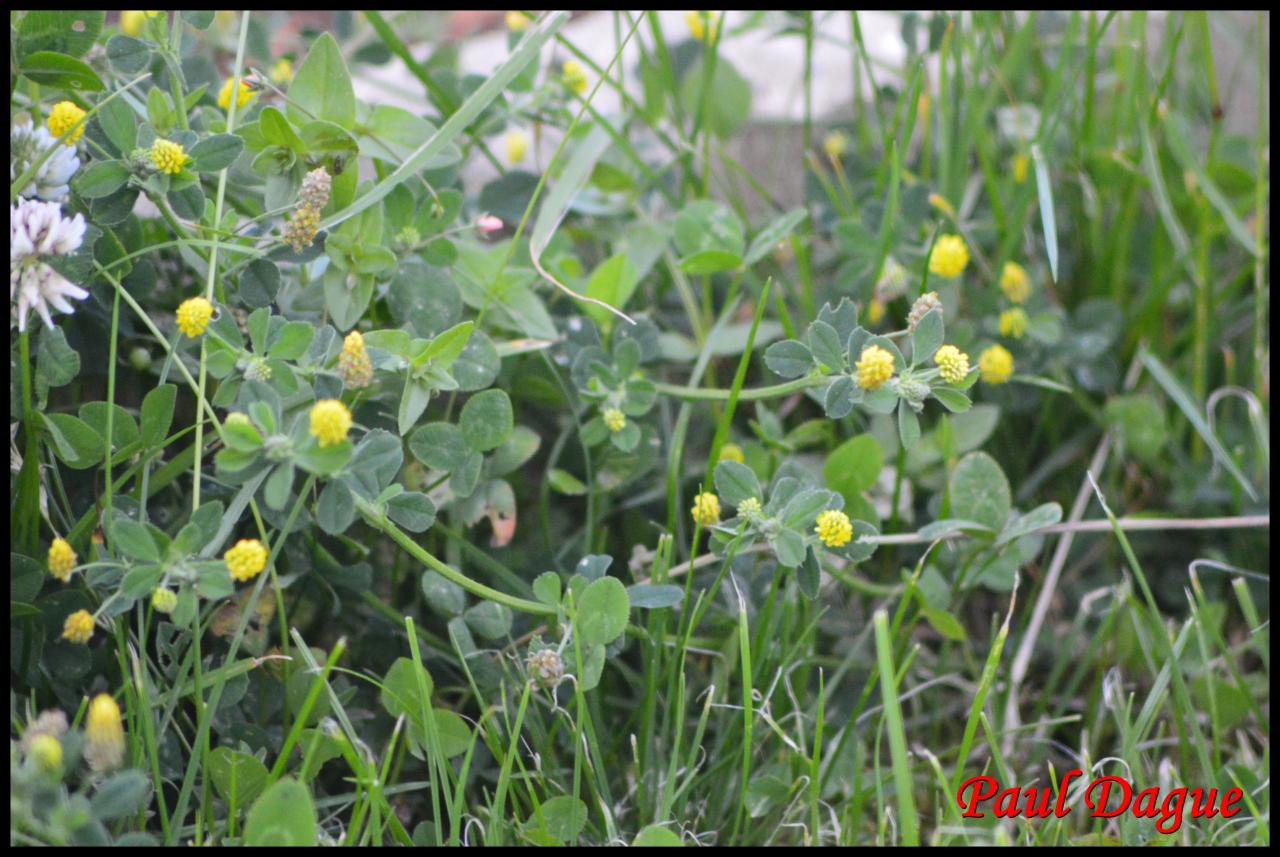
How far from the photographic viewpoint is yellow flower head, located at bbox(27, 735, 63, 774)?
79 cm

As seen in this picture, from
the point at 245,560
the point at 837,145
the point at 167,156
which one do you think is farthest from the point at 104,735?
the point at 837,145

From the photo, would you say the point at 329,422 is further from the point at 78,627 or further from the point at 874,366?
the point at 874,366

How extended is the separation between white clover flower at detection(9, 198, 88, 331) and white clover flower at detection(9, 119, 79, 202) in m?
0.07

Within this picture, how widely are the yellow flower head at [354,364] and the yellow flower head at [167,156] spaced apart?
0.25 m

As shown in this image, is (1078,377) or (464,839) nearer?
(464,839)

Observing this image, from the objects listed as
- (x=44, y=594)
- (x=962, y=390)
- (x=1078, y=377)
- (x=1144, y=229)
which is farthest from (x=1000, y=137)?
(x=44, y=594)

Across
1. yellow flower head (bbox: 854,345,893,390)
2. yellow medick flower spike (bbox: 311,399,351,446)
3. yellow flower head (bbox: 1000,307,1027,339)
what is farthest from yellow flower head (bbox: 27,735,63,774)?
yellow flower head (bbox: 1000,307,1027,339)

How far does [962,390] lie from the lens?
108 cm

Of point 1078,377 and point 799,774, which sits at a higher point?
point 1078,377

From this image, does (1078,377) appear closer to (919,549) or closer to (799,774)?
(919,549)

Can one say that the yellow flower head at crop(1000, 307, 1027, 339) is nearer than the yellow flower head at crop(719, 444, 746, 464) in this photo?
No

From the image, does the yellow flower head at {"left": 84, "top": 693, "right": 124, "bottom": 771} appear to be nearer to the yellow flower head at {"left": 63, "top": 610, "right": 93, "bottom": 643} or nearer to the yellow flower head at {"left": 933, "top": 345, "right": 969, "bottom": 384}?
the yellow flower head at {"left": 63, "top": 610, "right": 93, "bottom": 643}

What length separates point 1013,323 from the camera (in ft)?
5.03

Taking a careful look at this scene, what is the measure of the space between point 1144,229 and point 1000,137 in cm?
28
